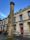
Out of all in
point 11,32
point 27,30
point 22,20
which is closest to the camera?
point 11,32

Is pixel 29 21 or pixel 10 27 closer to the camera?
pixel 10 27

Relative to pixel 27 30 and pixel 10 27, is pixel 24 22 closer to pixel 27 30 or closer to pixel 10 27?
pixel 27 30

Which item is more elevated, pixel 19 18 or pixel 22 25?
pixel 19 18

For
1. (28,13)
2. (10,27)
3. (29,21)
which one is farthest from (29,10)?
(10,27)

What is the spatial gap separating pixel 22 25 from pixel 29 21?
711mm

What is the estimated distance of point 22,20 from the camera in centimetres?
857

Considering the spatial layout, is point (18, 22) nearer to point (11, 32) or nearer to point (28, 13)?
point (28, 13)

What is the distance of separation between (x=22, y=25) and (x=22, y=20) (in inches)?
15.6

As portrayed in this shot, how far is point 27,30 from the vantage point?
8.05 metres

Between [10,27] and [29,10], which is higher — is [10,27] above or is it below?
below

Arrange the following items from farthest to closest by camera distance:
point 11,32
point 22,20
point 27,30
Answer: point 22,20
point 27,30
point 11,32

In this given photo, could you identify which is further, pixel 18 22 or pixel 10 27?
pixel 18 22

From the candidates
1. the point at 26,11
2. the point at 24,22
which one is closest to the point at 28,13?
the point at 26,11

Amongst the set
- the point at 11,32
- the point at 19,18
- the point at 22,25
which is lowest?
the point at 11,32
